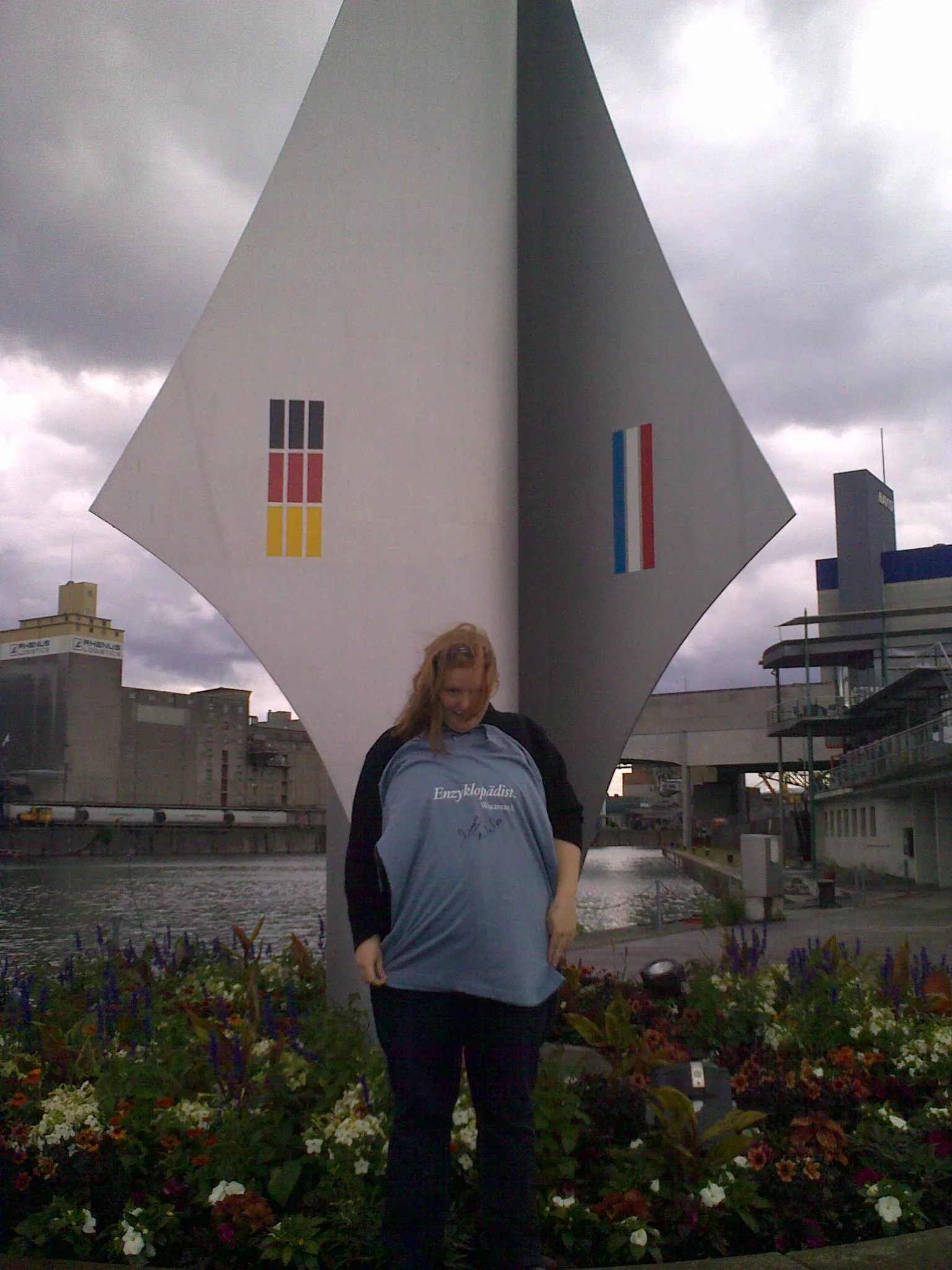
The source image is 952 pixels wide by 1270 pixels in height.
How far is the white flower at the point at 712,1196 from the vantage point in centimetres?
309

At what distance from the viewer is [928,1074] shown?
4191 mm

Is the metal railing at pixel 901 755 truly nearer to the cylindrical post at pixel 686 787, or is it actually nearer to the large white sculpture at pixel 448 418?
the cylindrical post at pixel 686 787

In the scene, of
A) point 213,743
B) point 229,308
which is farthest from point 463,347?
point 213,743

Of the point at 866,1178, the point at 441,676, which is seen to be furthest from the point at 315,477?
the point at 866,1178

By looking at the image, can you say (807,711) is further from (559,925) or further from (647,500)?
(559,925)

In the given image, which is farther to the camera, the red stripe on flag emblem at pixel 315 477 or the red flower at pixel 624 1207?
the red stripe on flag emblem at pixel 315 477

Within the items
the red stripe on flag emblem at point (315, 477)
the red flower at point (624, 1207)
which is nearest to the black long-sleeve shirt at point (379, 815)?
the red flower at point (624, 1207)

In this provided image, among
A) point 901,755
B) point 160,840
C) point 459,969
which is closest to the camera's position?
point 459,969

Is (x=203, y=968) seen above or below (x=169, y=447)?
below

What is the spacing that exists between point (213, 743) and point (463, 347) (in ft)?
280

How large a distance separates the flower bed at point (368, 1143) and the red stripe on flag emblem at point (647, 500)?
206cm

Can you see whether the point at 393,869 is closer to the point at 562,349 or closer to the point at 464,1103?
the point at 464,1103

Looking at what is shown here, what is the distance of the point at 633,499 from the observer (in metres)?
5.36
